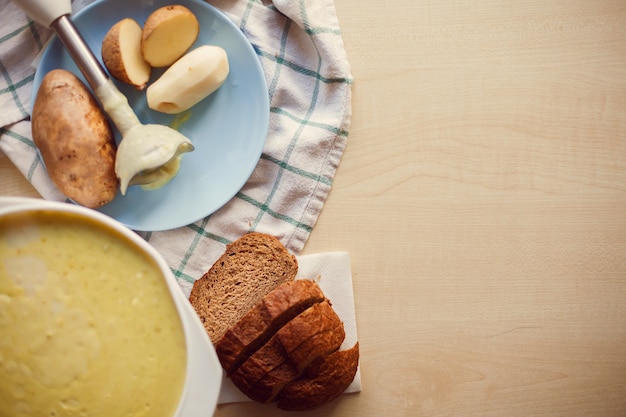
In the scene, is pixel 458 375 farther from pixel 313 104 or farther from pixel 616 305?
pixel 313 104

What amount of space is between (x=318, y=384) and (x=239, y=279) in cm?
25

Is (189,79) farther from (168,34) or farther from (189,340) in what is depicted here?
(189,340)

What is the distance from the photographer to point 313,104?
3.76 feet

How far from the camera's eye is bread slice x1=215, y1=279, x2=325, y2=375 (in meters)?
1.02

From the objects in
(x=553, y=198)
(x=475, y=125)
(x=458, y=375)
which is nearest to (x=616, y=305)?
(x=553, y=198)

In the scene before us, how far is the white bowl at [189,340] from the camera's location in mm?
726

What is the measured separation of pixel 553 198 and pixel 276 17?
2.19 feet

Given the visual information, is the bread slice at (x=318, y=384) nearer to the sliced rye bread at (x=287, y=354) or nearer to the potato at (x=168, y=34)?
the sliced rye bread at (x=287, y=354)

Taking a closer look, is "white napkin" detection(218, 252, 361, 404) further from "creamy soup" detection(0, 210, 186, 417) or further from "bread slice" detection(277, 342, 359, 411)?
"creamy soup" detection(0, 210, 186, 417)

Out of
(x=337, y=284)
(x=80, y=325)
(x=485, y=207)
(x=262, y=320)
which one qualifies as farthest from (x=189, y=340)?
(x=485, y=207)

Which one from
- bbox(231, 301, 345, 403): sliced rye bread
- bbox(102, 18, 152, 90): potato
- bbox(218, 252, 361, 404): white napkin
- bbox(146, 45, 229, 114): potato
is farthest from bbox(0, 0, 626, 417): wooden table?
bbox(102, 18, 152, 90): potato

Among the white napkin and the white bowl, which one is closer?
the white bowl

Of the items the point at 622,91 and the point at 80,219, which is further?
the point at 622,91

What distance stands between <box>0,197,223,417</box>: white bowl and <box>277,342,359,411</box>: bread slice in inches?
11.9
